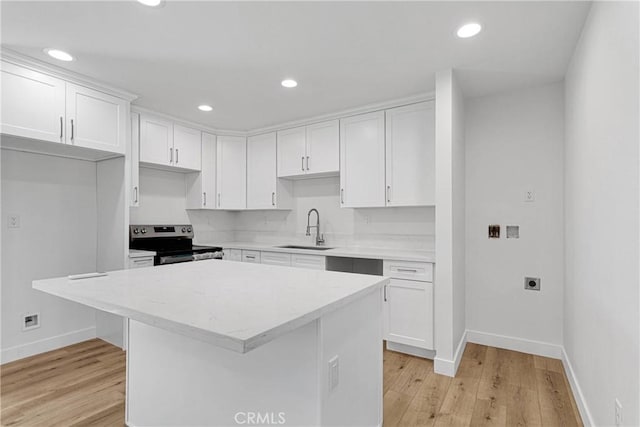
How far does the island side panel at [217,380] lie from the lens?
49.9 inches

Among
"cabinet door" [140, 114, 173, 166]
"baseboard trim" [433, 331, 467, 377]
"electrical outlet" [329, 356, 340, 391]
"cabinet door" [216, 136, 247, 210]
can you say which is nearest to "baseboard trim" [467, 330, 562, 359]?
"baseboard trim" [433, 331, 467, 377]

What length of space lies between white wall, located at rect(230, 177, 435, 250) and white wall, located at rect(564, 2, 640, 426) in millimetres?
1382

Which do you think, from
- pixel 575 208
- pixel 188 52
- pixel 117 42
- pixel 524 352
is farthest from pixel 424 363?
pixel 117 42

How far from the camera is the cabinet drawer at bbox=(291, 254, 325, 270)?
3.43 metres

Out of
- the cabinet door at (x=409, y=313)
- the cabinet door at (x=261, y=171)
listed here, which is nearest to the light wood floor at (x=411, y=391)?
the cabinet door at (x=409, y=313)

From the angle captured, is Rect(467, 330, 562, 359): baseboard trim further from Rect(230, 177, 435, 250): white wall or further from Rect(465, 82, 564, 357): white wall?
Rect(230, 177, 435, 250): white wall

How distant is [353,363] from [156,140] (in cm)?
320

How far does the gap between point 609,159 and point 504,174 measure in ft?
5.35

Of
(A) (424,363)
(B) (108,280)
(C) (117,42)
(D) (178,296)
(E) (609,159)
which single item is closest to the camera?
(D) (178,296)

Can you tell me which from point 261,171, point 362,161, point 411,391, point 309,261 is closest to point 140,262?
point 309,261

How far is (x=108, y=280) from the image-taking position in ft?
5.40

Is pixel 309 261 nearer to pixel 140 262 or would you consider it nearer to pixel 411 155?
pixel 411 155

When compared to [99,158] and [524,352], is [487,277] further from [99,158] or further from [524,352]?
[99,158]

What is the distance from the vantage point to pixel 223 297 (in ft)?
4.33
